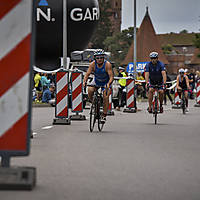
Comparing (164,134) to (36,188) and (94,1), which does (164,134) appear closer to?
(36,188)

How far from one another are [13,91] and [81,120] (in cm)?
1203

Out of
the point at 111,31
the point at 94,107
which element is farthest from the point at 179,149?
the point at 111,31

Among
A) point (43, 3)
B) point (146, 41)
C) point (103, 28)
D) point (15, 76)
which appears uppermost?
point (103, 28)

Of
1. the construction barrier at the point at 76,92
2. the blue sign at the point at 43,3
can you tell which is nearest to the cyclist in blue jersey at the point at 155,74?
the construction barrier at the point at 76,92

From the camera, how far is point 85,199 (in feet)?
19.7

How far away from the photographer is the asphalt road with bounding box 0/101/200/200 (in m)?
6.37

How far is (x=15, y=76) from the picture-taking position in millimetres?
6527

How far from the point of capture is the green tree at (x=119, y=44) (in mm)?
120062

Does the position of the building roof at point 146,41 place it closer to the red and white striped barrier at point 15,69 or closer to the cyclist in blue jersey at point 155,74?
the cyclist in blue jersey at point 155,74

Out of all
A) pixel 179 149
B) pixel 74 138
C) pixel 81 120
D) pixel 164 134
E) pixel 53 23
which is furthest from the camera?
pixel 53 23

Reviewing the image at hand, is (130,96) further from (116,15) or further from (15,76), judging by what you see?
(116,15)

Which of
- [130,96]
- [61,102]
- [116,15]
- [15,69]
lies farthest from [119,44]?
[15,69]

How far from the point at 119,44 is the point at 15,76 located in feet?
391

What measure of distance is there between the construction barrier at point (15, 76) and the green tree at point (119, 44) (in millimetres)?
113020
